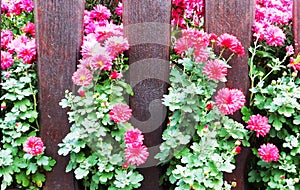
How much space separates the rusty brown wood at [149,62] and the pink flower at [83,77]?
16 centimetres

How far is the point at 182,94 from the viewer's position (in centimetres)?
151

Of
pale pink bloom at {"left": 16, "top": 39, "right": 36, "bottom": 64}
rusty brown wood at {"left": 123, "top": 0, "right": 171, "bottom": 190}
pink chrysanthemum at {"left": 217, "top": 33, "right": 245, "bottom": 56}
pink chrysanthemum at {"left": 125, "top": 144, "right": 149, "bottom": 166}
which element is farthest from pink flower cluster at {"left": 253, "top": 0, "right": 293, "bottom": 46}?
pale pink bloom at {"left": 16, "top": 39, "right": 36, "bottom": 64}

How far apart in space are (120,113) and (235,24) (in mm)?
536

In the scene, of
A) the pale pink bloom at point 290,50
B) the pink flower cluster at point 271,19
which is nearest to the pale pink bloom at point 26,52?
the pink flower cluster at point 271,19

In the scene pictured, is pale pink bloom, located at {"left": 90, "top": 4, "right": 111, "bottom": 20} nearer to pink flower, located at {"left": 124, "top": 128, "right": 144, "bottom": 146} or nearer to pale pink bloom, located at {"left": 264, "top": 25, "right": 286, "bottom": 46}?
pink flower, located at {"left": 124, "top": 128, "right": 144, "bottom": 146}

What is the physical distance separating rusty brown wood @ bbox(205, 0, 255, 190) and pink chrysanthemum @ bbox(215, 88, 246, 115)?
13 centimetres

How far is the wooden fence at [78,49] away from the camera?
1.57 m

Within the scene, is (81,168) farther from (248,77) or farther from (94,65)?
(248,77)

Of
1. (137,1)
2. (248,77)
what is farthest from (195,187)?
(137,1)

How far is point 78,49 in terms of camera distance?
1.59 metres

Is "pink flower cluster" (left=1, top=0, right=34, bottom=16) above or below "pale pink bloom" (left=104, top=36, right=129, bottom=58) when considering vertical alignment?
above

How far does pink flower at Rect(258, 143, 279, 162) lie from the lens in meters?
1.54

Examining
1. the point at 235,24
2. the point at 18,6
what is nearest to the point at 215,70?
the point at 235,24

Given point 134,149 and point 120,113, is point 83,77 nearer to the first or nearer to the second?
point 120,113
